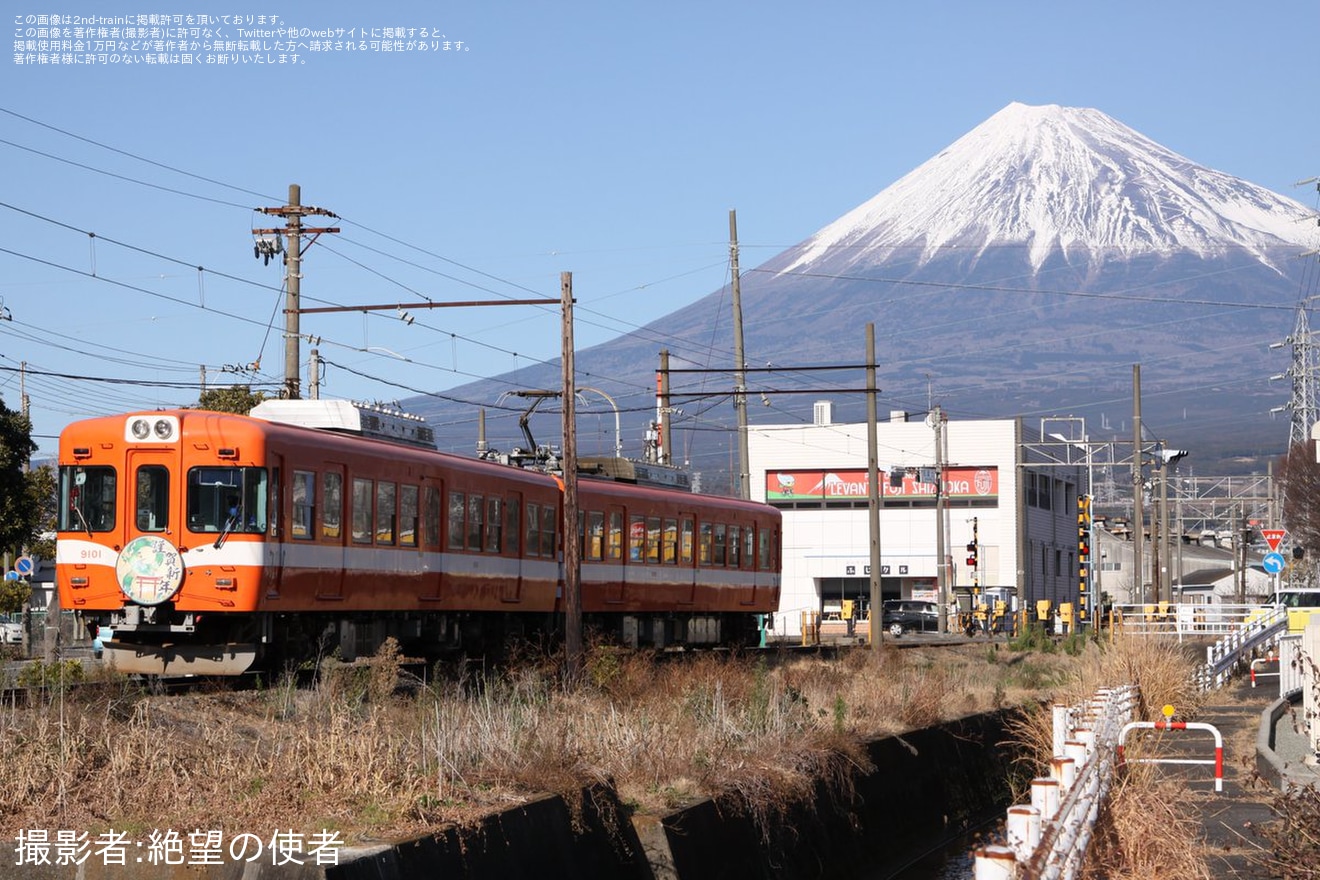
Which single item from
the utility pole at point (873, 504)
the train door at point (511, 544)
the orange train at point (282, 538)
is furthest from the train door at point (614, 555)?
the utility pole at point (873, 504)

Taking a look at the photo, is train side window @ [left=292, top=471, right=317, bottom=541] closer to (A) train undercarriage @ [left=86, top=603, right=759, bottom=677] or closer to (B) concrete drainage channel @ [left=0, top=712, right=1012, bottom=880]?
(A) train undercarriage @ [left=86, top=603, right=759, bottom=677]

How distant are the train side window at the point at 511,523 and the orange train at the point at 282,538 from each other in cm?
3

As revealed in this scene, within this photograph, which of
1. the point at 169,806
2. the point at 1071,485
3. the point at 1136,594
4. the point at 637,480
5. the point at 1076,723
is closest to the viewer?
the point at 169,806

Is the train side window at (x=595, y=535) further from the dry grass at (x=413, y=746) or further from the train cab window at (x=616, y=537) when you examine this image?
the dry grass at (x=413, y=746)

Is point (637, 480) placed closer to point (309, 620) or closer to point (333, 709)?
point (309, 620)

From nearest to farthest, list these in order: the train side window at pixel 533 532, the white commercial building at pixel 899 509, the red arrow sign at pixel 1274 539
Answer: the train side window at pixel 533 532 < the red arrow sign at pixel 1274 539 < the white commercial building at pixel 899 509

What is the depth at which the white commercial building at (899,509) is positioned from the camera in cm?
8038

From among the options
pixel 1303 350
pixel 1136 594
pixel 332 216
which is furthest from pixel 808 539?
pixel 332 216

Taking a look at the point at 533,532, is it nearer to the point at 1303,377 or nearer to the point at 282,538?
the point at 282,538

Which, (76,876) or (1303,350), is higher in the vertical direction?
(1303,350)

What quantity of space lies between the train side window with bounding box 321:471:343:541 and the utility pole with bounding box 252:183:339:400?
42.9 ft

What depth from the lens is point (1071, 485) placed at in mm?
95125

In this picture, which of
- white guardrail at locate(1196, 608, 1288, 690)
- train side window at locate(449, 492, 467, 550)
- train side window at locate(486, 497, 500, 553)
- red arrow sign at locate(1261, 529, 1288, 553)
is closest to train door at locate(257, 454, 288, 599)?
train side window at locate(449, 492, 467, 550)

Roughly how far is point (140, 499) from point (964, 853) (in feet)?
32.5
